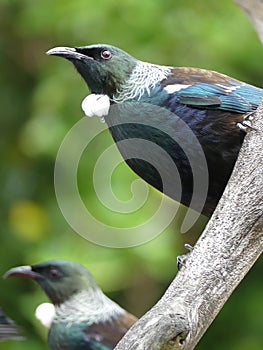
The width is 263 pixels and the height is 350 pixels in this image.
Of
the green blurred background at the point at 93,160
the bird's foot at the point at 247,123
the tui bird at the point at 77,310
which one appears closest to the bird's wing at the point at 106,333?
the tui bird at the point at 77,310

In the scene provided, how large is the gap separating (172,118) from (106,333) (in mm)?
1079

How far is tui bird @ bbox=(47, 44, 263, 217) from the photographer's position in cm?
204

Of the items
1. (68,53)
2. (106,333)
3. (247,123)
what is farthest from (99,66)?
(106,333)

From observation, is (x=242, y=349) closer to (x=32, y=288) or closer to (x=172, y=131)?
(x=32, y=288)

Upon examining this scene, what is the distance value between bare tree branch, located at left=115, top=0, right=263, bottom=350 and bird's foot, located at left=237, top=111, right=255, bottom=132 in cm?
8

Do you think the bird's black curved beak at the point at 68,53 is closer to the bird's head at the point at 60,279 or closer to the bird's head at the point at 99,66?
the bird's head at the point at 99,66

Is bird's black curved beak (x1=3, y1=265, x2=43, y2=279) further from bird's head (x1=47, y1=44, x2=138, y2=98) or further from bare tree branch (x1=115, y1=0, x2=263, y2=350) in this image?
bare tree branch (x1=115, y1=0, x2=263, y2=350)

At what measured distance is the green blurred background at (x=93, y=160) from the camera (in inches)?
139

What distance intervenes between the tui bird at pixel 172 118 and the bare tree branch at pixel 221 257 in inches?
7.8

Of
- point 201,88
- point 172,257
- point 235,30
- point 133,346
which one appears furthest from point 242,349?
point 133,346

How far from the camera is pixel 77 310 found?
122 inches

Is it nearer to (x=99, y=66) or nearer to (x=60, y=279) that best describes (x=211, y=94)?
(x=99, y=66)

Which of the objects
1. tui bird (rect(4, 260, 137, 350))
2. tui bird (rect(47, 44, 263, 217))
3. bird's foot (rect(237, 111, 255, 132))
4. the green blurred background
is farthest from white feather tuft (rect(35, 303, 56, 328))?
bird's foot (rect(237, 111, 255, 132))

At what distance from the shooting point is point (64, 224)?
3.85m
